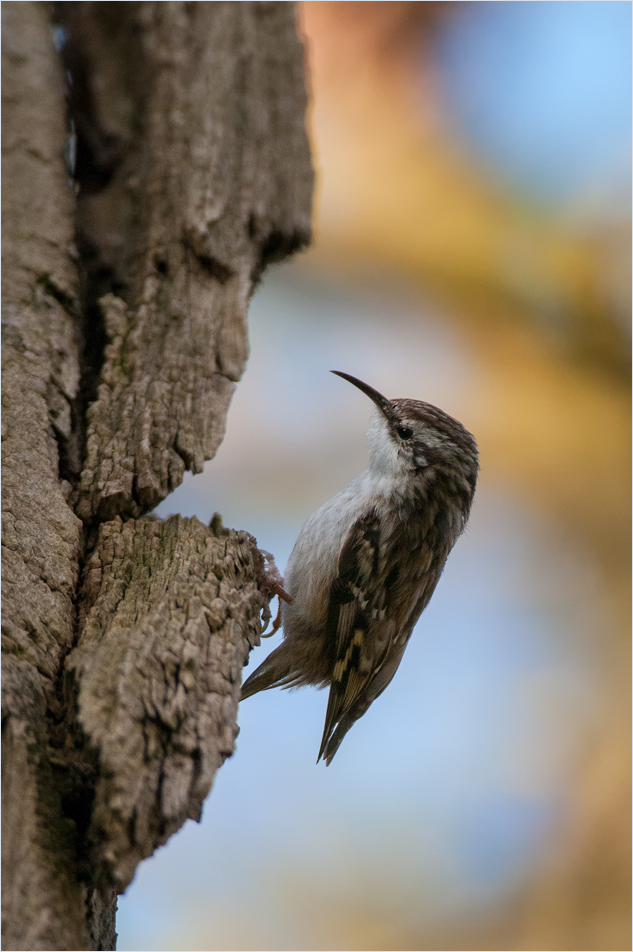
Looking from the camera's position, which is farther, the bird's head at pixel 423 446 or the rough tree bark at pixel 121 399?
the bird's head at pixel 423 446

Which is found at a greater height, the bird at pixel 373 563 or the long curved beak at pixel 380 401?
the long curved beak at pixel 380 401

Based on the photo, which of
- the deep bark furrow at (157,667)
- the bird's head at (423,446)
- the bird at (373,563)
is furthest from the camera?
the bird's head at (423,446)

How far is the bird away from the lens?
2516mm

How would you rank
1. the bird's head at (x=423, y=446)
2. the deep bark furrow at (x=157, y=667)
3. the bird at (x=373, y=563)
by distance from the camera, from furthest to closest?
the bird's head at (x=423, y=446) < the bird at (x=373, y=563) < the deep bark furrow at (x=157, y=667)

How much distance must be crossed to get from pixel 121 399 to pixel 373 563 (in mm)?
964

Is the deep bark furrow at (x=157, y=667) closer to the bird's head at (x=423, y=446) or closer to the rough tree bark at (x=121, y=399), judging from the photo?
the rough tree bark at (x=121, y=399)

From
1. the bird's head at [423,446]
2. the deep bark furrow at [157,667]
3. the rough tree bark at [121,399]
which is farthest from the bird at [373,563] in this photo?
the deep bark furrow at [157,667]

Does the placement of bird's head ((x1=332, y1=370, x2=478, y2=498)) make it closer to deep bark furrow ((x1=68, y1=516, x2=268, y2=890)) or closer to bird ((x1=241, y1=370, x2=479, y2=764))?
bird ((x1=241, y1=370, x2=479, y2=764))

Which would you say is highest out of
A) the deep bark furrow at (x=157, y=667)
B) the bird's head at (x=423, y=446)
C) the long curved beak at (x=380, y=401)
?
the long curved beak at (x=380, y=401)

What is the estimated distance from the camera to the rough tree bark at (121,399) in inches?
49.5

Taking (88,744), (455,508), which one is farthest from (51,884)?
(455,508)

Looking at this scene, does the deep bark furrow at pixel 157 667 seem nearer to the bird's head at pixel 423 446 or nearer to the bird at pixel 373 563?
the bird at pixel 373 563

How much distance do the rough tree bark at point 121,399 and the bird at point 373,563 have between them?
416 mm

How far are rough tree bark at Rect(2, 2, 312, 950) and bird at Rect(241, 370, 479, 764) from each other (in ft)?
1.37
